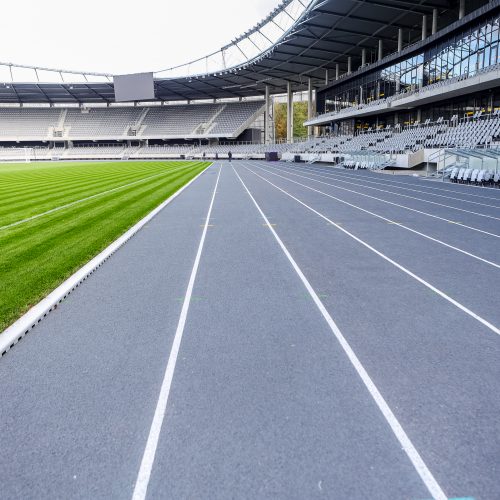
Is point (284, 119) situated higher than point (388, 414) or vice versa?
point (284, 119)

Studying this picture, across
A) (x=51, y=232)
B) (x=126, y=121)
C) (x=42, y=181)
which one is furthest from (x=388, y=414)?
(x=126, y=121)

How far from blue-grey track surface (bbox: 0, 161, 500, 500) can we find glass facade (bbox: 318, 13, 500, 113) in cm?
3436

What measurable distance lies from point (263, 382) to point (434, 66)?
46207 mm

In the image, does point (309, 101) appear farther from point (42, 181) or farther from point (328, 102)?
point (42, 181)

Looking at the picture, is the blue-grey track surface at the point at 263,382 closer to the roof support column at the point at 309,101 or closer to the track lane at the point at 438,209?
the track lane at the point at 438,209

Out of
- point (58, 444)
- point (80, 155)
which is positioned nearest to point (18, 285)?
point (58, 444)

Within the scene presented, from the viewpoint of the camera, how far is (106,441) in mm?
3242

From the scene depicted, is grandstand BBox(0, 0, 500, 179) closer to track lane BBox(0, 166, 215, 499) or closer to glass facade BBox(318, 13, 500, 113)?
glass facade BBox(318, 13, 500, 113)

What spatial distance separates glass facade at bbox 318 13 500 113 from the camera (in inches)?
1368

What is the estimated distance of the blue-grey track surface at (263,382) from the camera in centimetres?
290

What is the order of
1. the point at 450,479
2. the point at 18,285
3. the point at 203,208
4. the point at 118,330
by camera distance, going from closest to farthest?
1. the point at 450,479
2. the point at 118,330
3. the point at 18,285
4. the point at 203,208

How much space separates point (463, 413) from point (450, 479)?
856mm

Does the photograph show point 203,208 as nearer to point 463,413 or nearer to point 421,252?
point 421,252

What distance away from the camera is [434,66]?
4188 centimetres
